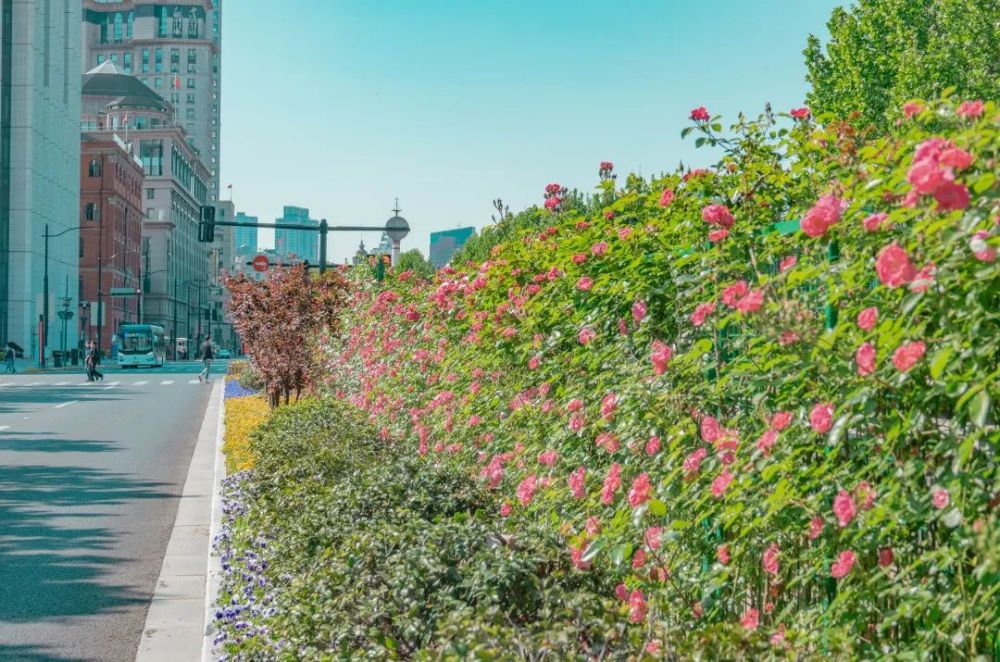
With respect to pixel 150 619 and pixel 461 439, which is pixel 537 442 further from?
pixel 150 619

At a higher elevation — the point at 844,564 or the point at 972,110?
the point at 972,110

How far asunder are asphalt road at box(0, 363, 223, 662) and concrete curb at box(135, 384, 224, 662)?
12 cm

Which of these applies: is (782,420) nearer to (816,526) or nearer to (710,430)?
(816,526)

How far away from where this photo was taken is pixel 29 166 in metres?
88.1

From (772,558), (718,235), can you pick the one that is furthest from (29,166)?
(772,558)

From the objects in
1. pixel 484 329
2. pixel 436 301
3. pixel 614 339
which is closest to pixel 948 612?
pixel 614 339

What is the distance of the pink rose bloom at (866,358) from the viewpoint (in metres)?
2.81

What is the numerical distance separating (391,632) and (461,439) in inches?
138

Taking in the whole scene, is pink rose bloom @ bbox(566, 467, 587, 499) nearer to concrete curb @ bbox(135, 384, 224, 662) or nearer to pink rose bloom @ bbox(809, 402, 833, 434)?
pink rose bloom @ bbox(809, 402, 833, 434)

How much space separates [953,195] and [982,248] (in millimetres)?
131

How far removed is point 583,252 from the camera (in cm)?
609

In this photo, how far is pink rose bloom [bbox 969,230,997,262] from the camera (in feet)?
7.98

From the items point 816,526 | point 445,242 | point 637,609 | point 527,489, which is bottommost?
point 637,609

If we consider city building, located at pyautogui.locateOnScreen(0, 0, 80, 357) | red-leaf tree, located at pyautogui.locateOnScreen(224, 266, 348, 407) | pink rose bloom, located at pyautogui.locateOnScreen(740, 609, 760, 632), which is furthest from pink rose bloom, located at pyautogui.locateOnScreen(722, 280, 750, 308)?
city building, located at pyautogui.locateOnScreen(0, 0, 80, 357)
